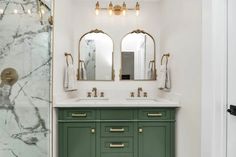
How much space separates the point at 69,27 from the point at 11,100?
1.33 metres

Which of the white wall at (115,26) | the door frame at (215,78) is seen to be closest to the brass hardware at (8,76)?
the white wall at (115,26)

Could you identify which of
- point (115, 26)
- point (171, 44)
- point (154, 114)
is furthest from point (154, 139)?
point (115, 26)

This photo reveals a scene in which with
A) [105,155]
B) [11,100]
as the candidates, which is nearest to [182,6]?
[105,155]

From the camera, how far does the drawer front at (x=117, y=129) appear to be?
9.51 feet

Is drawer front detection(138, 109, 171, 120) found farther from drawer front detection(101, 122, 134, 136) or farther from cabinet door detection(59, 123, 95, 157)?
cabinet door detection(59, 123, 95, 157)

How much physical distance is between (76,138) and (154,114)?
0.94 metres

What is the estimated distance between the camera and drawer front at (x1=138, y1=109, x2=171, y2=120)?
115 inches

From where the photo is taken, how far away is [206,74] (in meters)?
2.02

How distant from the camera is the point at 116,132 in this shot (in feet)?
9.53

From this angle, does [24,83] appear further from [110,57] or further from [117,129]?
[110,57]

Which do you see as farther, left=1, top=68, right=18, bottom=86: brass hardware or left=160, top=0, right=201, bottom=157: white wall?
left=1, top=68, right=18, bottom=86: brass hardware

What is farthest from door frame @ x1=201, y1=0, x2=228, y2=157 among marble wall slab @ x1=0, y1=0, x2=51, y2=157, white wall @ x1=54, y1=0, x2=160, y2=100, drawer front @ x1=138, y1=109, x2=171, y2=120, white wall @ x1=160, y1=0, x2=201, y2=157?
white wall @ x1=54, y1=0, x2=160, y2=100

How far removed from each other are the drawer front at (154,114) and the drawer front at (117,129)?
173mm

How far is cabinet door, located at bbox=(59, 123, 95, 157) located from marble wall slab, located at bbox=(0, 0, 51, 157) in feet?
0.74
